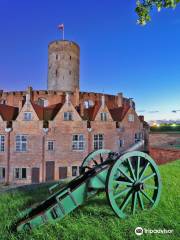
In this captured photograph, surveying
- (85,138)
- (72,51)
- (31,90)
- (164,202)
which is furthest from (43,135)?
(72,51)

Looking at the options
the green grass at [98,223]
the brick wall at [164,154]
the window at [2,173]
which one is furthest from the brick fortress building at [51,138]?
the green grass at [98,223]

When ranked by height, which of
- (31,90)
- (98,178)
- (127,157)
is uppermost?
(31,90)

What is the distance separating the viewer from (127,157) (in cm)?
482

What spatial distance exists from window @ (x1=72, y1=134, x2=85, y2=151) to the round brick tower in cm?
1886

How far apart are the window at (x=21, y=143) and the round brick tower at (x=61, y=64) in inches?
787

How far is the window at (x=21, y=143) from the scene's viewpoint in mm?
24750

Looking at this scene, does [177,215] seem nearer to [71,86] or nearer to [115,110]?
[115,110]

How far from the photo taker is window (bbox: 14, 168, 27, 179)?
2458cm

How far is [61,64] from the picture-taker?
1719 inches

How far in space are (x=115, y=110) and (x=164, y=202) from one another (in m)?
27.0

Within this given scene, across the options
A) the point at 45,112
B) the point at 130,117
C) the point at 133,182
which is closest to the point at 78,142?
the point at 45,112

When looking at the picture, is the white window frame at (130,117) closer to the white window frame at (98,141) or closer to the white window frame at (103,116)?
the white window frame at (103,116)

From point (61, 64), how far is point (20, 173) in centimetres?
2539

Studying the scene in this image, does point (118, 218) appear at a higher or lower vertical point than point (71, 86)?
lower
